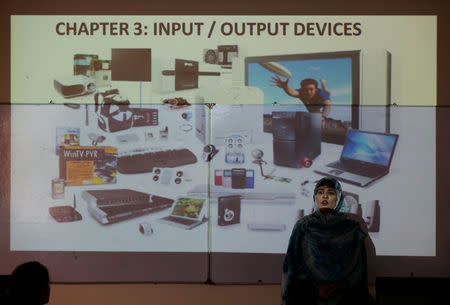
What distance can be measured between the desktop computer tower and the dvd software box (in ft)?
4.08

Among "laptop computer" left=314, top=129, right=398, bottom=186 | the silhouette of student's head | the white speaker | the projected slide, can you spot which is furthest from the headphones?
the silhouette of student's head

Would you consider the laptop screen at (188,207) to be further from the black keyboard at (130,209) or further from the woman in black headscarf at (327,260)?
the woman in black headscarf at (327,260)

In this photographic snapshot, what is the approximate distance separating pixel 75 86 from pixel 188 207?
4.14 ft

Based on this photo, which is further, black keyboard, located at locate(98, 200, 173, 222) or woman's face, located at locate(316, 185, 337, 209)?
black keyboard, located at locate(98, 200, 173, 222)

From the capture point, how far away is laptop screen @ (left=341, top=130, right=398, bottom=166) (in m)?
3.55

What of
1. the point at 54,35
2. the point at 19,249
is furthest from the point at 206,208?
the point at 54,35

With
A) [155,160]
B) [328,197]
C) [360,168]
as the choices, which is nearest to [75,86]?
[155,160]

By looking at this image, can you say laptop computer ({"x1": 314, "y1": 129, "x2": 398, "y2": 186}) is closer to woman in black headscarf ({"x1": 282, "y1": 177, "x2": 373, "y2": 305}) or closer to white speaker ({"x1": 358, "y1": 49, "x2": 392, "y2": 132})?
white speaker ({"x1": 358, "y1": 49, "x2": 392, "y2": 132})

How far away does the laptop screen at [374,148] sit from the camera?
3.55 m

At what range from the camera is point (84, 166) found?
3639mm

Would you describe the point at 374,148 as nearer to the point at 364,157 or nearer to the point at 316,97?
the point at 364,157

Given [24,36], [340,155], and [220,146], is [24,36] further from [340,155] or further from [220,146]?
[340,155]

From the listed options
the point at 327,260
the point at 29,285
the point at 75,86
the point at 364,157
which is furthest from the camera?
the point at 75,86

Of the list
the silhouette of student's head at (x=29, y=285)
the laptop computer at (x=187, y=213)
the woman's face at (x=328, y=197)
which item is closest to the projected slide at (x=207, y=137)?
the laptop computer at (x=187, y=213)
